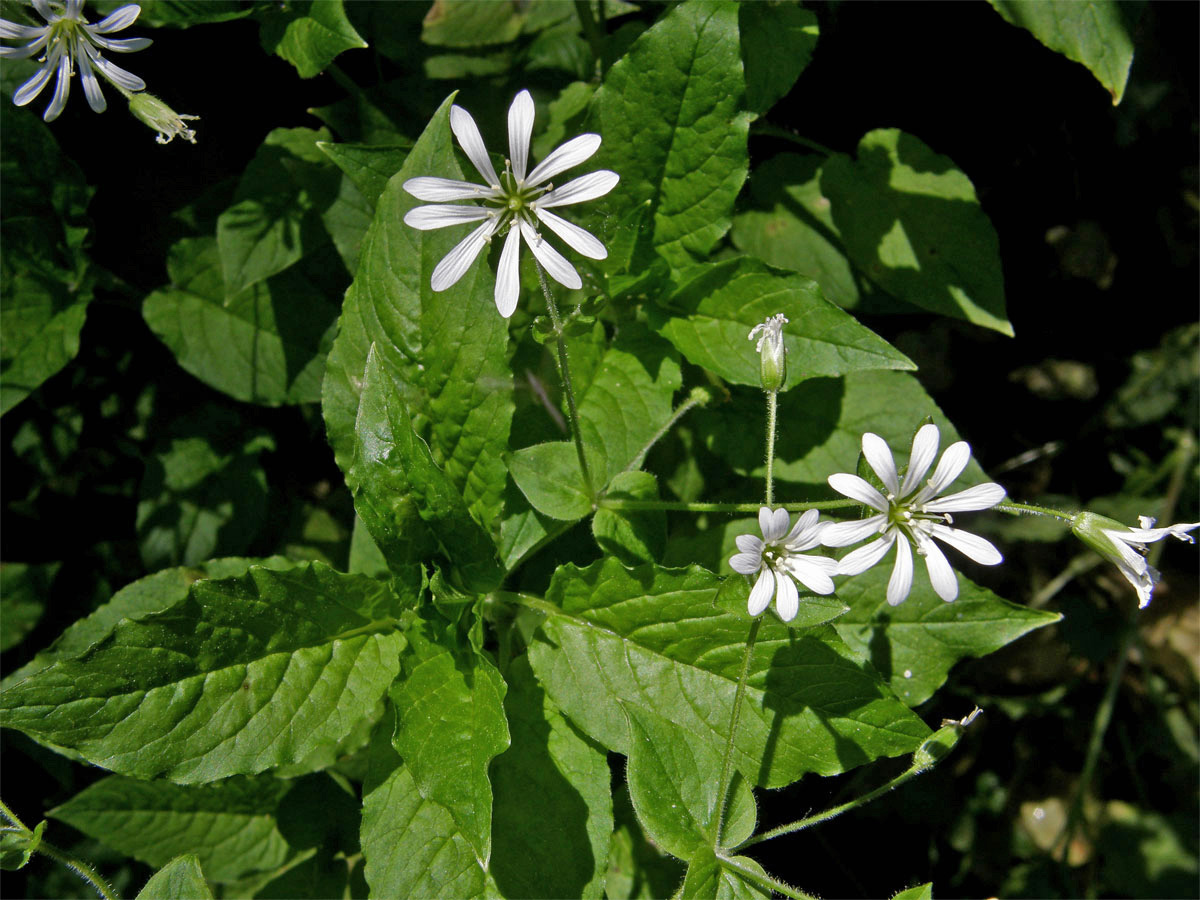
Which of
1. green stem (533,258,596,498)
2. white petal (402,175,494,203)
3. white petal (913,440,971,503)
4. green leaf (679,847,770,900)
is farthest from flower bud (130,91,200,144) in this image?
green leaf (679,847,770,900)

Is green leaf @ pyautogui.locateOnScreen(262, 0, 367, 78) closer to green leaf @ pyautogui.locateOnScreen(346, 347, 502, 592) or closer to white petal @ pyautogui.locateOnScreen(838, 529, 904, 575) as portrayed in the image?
green leaf @ pyautogui.locateOnScreen(346, 347, 502, 592)

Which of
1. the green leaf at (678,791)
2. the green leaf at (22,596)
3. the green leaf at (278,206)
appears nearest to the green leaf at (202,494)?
the green leaf at (22,596)

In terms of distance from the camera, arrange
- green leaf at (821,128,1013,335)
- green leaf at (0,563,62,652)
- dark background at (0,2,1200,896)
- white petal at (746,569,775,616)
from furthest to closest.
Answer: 1. dark background at (0,2,1200,896)
2. green leaf at (0,563,62,652)
3. green leaf at (821,128,1013,335)
4. white petal at (746,569,775,616)

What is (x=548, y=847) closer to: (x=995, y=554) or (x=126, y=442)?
(x=995, y=554)

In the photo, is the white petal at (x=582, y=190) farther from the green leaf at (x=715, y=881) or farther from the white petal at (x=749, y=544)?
the green leaf at (x=715, y=881)

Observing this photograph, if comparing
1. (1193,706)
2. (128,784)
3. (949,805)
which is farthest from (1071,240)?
(128,784)

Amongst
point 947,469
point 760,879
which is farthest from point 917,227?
point 760,879
